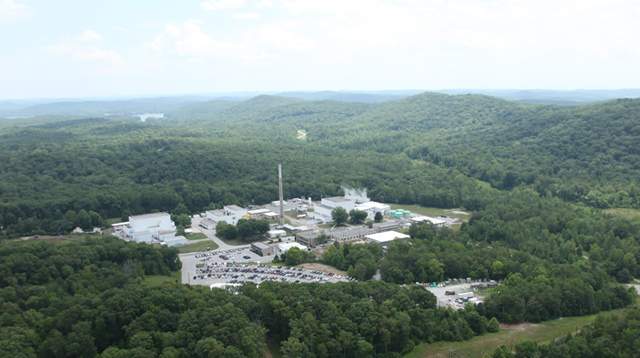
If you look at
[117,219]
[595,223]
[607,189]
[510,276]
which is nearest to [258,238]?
[117,219]

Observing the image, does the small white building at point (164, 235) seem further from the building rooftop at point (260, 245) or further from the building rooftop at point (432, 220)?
the building rooftop at point (432, 220)

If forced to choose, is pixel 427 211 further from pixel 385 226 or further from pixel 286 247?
pixel 286 247

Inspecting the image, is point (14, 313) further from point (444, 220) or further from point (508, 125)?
point (508, 125)

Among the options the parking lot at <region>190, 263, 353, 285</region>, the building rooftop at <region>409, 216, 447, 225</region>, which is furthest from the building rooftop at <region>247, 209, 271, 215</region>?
the building rooftop at <region>409, 216, 447, 225</region>

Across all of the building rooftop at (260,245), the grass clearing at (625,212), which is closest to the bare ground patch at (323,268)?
the building rooftop at (260,245)

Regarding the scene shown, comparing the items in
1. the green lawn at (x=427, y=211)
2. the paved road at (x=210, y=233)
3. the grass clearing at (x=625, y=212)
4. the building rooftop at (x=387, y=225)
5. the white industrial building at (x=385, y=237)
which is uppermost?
the white industrial building at (x=385, y=237)

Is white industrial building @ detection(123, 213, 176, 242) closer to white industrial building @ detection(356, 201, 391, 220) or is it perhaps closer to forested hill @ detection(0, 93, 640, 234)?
forested hill @ detection(0, 93, 640, 234)

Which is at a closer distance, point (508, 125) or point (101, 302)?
point (101, 302)
